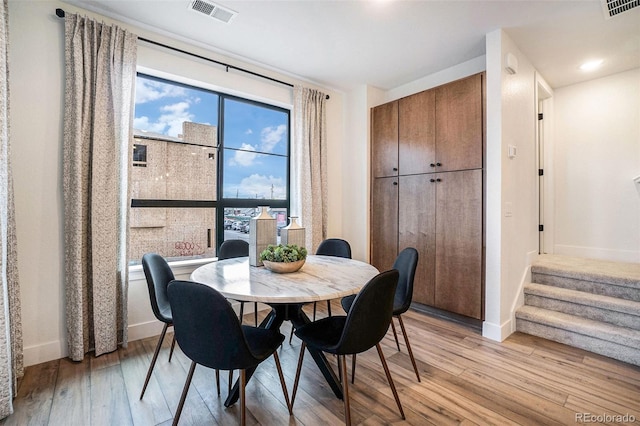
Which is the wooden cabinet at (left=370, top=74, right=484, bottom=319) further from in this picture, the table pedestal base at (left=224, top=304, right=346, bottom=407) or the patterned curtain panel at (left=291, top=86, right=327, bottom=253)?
the table pedestal base at (left=224, top=304, right=346, bottom=407)

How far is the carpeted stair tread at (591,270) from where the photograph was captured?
105 inches

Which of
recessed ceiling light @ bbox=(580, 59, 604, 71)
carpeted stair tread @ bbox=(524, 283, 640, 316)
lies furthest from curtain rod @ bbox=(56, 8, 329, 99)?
carpeted stair tread @ bbox=(524, 283, 640, 316)

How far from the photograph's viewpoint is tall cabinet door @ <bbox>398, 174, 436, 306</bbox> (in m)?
3.22

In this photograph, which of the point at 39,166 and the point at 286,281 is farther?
the point at 39,166

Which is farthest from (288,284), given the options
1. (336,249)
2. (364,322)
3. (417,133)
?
(417,133)

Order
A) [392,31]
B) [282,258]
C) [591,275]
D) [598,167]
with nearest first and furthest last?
[282,258], [392,31], [591,275], [598,167]

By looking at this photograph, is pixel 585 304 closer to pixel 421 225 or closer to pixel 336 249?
pixel 421 225

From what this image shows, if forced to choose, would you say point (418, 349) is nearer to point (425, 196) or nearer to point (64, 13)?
point (425, 196)

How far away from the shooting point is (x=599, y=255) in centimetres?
357

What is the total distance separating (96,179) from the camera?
227 centimetres

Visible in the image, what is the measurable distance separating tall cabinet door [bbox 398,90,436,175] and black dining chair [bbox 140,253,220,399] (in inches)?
106

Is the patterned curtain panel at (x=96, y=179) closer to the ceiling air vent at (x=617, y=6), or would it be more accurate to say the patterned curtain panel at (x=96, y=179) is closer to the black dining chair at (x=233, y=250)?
the black dining chair at (x=233, y=250)

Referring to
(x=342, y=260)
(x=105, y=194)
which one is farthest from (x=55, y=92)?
(x=342, y=260)

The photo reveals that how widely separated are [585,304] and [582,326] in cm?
28
